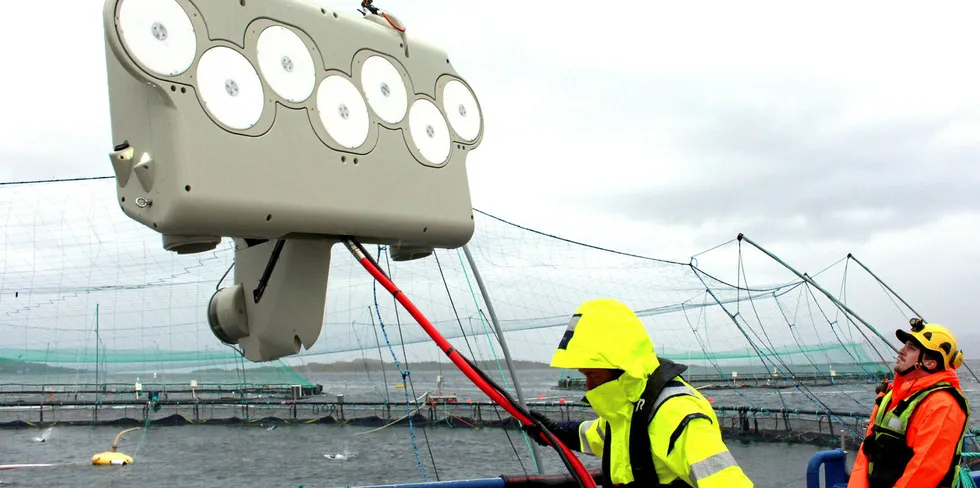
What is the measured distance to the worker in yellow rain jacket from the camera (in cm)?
231

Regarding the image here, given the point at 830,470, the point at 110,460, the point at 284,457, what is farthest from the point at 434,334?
the point at 284,457

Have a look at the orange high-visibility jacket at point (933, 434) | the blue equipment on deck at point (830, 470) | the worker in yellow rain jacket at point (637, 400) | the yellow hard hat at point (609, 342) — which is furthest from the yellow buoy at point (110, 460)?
the yellow hard hat at point (609, 342)

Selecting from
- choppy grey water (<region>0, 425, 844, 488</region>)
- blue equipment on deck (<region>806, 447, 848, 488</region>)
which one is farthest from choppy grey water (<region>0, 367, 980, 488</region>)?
blue equipment on deck (<region>806, 447, 848, 488</region>)

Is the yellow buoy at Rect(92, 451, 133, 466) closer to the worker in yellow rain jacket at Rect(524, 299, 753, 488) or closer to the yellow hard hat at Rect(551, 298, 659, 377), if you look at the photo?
the worker in yellow rain jacket at Rect(524, 299, 753, 488)

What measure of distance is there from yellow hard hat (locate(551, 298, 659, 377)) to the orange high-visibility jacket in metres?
2.71

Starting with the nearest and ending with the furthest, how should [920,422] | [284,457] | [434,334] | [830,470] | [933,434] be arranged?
[434,334]
[933,434]
[920,422]
[830,470]
[284,457]

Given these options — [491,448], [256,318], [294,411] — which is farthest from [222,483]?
[256,318]

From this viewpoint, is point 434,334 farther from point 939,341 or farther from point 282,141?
point 939,341

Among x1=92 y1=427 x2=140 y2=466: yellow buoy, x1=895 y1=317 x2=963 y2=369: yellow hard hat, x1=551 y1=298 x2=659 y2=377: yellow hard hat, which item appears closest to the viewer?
x1=551 y1=298 x2=659 y2=377: yellow hard hat

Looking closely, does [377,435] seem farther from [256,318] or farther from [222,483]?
[256,318]

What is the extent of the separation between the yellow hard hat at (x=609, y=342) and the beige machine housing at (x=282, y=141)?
1067mm

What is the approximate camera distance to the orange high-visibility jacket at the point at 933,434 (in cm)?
417

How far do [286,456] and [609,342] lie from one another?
159ft

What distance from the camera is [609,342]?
2434mm
